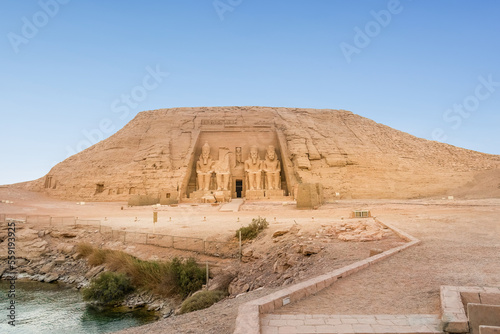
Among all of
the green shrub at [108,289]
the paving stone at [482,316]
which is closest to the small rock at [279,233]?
the green shrub at [108,289]

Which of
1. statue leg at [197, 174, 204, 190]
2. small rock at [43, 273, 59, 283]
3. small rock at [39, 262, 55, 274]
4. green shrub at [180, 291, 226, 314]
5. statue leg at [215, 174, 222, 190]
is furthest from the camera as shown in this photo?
statue leg at [197, 174, 204, 190]

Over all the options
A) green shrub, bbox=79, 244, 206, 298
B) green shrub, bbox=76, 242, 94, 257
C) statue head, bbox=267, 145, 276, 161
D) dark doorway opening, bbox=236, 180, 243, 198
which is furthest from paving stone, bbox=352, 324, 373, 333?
dark doorway opening, bbox=236, 180, 243, 198

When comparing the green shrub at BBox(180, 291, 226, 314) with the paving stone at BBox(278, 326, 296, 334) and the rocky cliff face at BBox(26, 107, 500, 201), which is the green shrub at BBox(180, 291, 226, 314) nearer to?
the paving stone at BBox(278, 326, 296, 334)

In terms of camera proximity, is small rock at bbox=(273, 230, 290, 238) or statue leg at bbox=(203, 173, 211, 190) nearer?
small rock at bbox=(273, 230, 290, 238)

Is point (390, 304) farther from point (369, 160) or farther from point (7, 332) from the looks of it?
point (369, 160)

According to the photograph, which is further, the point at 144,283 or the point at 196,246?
the point at 196,246

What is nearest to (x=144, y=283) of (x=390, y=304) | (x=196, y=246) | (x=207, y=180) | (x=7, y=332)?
(x=196, y=246)

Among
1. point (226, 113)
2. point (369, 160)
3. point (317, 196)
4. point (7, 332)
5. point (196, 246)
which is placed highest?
point (226, 113)
